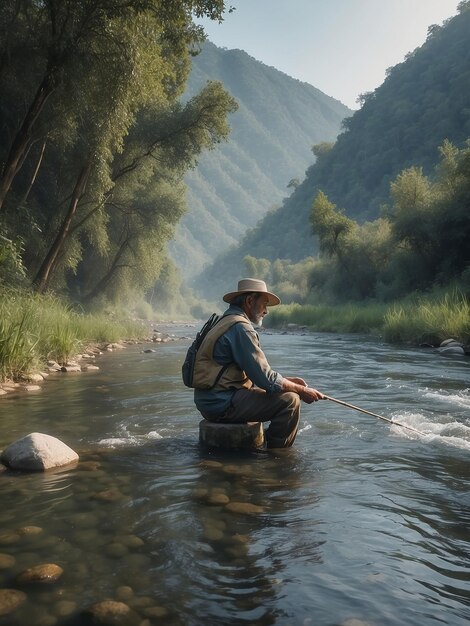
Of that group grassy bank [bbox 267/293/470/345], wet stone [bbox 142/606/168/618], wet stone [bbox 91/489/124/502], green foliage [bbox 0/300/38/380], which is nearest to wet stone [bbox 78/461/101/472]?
wet stone [bbox 91/489/124/502]

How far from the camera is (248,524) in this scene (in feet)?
10.5

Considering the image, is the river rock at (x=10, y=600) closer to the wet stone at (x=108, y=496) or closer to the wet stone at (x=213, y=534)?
the wet stone at (x=213, y=534)

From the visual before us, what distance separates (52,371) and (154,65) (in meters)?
7.55

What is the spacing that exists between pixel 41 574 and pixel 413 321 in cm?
1736

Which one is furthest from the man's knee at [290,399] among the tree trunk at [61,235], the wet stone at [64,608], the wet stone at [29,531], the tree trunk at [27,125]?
the tree trunk at [61,235]

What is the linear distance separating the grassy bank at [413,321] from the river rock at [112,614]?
14728 mm

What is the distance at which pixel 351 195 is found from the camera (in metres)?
75.0

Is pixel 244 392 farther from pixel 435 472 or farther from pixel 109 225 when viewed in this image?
pixel 109 225

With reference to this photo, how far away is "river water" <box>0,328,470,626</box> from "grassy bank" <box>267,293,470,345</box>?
1044 cm

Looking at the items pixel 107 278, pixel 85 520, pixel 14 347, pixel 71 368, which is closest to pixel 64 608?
pixel 85 520

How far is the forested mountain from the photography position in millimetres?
65875

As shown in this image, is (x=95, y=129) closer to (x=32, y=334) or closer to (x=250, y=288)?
(x=32, y=334)

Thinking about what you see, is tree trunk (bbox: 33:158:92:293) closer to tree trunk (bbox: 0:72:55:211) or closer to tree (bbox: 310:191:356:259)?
tree trunk (bbox: 0:72:55:211)

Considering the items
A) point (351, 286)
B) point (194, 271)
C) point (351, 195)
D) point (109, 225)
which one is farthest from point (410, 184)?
point (194, 271)
